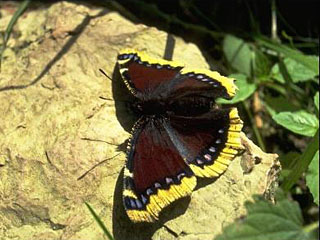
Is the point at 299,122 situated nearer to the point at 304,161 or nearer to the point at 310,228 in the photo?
the point at 304,161

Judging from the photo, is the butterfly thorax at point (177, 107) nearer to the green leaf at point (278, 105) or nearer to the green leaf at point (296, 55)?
the green leaf at point (296, 55)

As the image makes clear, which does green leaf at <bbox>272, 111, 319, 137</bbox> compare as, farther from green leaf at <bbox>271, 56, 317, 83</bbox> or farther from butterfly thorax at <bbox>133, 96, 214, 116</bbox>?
butterfly thorax at <bbox>133, 96, 214, 116</bbox>

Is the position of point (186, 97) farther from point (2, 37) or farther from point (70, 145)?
point (2, 37)

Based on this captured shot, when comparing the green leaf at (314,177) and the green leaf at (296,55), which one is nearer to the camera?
the green leaf at (314,177)

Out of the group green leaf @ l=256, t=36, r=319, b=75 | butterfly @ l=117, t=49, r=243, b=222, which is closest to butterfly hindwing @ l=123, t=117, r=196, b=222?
butterfly @ l=117, t=49, r=243, b=222

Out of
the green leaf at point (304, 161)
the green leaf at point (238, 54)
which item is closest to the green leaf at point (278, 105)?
the green leaf at point (238, 54)

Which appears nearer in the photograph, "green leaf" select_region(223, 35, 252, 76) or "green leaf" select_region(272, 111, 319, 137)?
"green leaf" select_region(272, 111, 319, 137)

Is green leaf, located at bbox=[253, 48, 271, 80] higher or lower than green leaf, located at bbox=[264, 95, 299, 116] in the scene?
higher
